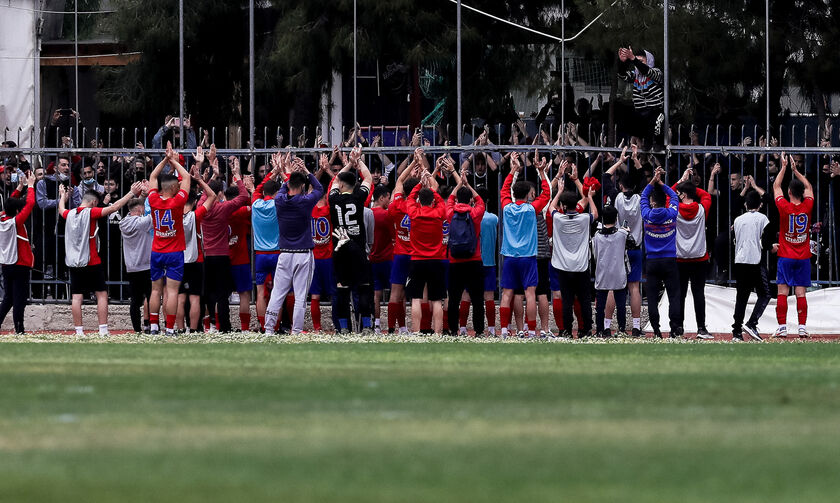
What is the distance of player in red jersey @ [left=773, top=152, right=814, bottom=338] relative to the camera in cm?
1822

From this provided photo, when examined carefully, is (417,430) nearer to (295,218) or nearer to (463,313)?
(295,218)

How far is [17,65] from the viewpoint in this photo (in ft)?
86.8

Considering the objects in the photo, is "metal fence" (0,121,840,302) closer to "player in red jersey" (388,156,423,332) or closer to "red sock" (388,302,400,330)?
"player in red jersey" (388,156,423,332)

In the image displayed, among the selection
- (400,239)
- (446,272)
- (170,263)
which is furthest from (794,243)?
(170,263)

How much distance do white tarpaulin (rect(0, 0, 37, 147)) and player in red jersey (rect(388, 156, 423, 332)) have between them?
361 inches

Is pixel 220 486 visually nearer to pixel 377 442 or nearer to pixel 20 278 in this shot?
pixel 377 442

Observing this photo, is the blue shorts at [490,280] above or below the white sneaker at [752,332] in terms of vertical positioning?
above

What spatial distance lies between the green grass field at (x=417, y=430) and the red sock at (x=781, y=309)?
634cm

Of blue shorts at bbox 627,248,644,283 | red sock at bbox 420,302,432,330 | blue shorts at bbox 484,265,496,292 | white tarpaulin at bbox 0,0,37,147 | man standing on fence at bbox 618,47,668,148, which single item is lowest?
red sock at bbox 420,302,432,330

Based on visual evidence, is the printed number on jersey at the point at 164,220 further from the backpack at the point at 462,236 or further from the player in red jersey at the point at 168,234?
the backpack at the point at 462,236

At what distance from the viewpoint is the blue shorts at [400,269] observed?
61.6 feet

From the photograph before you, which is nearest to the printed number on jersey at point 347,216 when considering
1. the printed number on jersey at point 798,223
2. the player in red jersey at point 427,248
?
the player in red jersey at point 427,248

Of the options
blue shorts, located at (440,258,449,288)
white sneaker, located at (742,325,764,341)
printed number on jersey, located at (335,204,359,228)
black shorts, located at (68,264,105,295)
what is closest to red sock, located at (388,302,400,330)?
blue shorts, located at (440,258,449,288)

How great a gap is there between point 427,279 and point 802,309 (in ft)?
14.7
